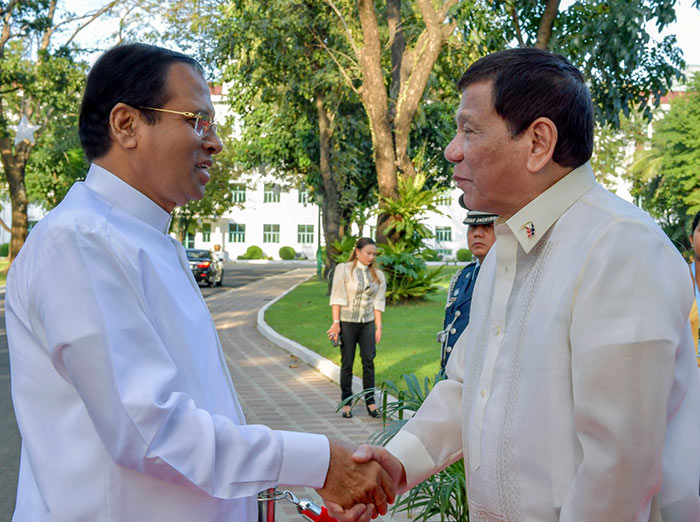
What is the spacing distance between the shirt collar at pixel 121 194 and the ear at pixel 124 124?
9 centimetres

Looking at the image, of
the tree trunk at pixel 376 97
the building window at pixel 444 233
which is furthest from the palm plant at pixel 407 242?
the building window at pixel 444 233

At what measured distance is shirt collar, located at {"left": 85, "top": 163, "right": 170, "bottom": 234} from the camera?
2.26 meters

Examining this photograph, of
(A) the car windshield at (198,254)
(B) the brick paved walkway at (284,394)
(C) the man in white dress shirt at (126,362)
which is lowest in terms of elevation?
(B) the brick paved walkway at (284,394)

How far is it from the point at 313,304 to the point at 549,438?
20229 millimetres

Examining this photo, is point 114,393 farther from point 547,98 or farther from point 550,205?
point 547,98

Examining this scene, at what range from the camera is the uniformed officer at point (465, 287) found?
561 cm

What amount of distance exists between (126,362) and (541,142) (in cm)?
113

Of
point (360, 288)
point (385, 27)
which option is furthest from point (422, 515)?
point (385, 27)

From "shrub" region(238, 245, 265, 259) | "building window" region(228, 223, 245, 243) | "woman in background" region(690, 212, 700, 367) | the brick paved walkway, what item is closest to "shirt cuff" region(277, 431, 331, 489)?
"woman in background" region(690, 212, 700, 367)

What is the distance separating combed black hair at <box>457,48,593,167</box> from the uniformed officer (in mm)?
3435

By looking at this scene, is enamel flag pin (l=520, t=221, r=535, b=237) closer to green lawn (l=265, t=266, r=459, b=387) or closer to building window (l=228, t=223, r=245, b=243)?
green lawn (l=265, t=266, r=459, b=387)

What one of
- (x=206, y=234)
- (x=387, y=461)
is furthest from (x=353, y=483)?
(x=206, y=234)

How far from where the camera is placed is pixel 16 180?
34344 mm

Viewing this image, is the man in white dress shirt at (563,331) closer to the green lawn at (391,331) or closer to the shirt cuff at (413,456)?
the shirt cuff at (413,456)
